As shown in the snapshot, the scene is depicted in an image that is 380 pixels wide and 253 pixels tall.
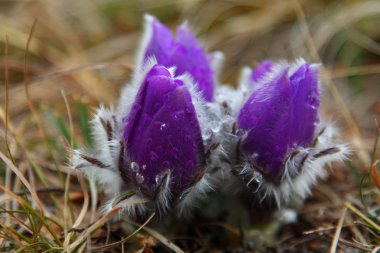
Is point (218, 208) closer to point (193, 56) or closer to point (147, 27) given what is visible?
point (193, 56)

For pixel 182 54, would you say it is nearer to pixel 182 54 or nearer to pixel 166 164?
pixel 182 54

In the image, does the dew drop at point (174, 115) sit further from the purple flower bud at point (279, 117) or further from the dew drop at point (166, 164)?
the purple flower bud at point (279, 117)

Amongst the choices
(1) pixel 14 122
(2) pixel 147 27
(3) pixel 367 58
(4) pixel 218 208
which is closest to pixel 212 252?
(4) pixel 218 208

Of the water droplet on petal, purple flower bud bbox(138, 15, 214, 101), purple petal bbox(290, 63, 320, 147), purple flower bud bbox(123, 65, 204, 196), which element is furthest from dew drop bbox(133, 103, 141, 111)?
purple petal bbox(290, 63, 320, 147)

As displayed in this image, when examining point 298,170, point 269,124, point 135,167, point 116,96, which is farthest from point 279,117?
point 116,96

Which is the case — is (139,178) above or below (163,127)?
below

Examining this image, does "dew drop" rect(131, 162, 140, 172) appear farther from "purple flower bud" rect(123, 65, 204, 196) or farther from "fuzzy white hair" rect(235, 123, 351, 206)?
"fuzzy white hair" rect(235, 123, 351, 206)
